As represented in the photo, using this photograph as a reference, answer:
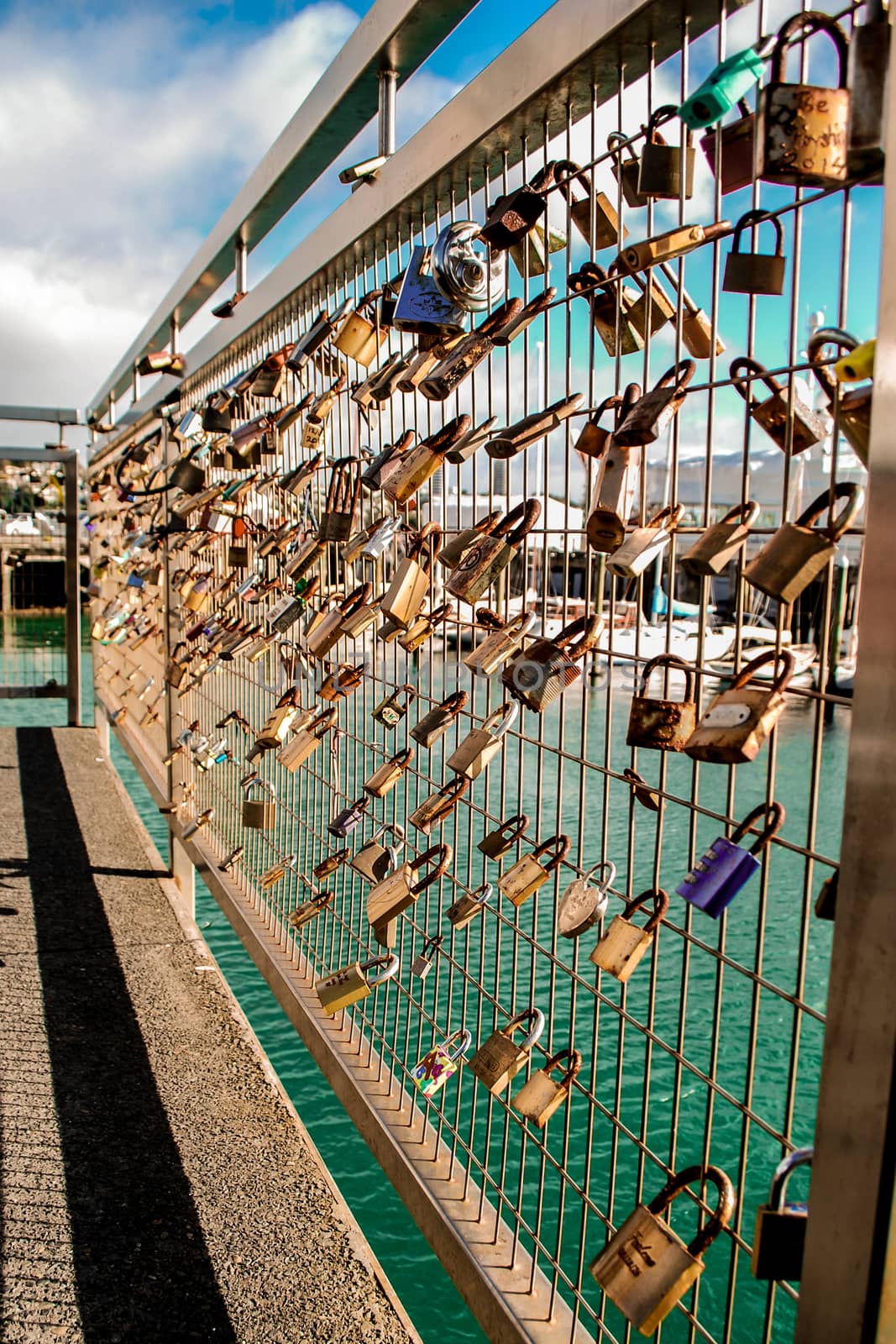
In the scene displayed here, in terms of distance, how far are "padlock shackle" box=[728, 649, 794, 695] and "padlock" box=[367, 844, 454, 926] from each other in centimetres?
89

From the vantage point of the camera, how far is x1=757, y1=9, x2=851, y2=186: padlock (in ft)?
2.90

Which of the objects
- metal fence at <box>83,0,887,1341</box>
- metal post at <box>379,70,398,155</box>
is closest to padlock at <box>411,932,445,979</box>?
metal fence at <box>83,0,887,1341</box>

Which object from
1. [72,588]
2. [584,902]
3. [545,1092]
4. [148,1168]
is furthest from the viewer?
[72,588]

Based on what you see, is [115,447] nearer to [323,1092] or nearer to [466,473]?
[323,1092]

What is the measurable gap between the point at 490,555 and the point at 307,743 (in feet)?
3.56

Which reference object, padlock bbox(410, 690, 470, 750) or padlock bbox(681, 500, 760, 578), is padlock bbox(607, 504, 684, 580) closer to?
padlock bbox(681, 500, 760, 578)

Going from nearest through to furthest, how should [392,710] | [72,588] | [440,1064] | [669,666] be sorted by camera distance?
1. [669,666]
2. [440,1064]
3. [392,710]
4. [72,588]

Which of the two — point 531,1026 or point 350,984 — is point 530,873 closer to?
point 531,1026

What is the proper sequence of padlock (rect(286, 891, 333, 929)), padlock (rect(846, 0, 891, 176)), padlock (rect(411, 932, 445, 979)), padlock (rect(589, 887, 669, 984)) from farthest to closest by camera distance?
padlock (rect(286, 891, 333, 929)), padlock (rect(411, 932, 445, 979)), padlock (rect(589, 887, 669, 984)), padlock (rect(846, 0, 891, 176))

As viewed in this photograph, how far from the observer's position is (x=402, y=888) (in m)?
1.83

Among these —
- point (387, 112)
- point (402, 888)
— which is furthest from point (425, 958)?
Result: point (387, 112)

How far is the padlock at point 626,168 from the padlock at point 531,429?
24 cm

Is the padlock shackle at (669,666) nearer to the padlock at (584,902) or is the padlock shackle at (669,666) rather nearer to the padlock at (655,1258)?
the padlock at (584,902)

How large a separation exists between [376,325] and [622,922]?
4.60 feet
